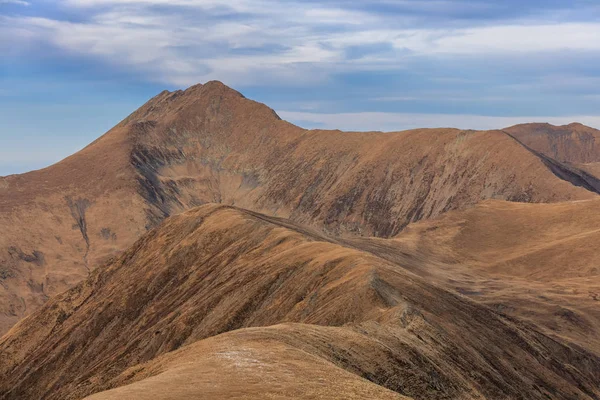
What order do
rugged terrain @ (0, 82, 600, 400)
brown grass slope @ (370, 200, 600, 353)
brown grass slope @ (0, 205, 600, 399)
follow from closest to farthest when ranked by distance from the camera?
brown grass slope @ (0, 205, 600, 399) < rugged terrain @ (0, 82, 600, 400) < brown grass slope @ (370, 200, 600, 353)

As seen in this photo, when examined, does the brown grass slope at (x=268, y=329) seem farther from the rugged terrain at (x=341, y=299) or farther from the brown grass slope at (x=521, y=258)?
the brown grass slope at (x=521, y=258)

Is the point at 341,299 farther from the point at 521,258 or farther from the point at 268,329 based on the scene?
the point at 521,258

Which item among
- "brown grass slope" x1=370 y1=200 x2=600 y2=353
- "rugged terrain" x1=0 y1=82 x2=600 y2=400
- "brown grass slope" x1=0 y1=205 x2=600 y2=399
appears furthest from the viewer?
"brown grass slope" x1=370 y1=200 x2=600 y2=353

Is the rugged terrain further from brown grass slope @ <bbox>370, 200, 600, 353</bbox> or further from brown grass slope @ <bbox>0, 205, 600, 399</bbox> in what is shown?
brown grass slope @ <bbox>370, 200, 600, 353</bbox>

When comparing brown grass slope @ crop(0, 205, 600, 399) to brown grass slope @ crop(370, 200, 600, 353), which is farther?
brown grass slope @ crop(370, 200, 600, 353)

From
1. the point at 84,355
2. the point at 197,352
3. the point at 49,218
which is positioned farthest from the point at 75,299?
the point at 49,218

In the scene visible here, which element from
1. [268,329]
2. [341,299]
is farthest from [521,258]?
[268,329]

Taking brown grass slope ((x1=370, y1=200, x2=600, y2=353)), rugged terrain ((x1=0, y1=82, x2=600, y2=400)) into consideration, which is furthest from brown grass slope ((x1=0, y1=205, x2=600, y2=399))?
brown grass slope ((x1=370, y1=200, x2=600, y2=353))

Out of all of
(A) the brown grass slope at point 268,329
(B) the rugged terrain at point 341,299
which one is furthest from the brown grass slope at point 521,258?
(A) the brown grass slope at point 268,329

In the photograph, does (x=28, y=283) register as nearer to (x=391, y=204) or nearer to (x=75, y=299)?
(x=75, y=299)
